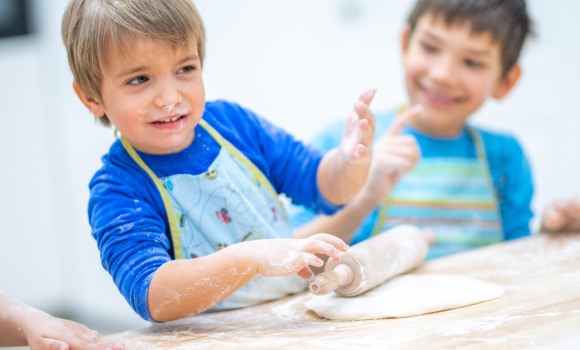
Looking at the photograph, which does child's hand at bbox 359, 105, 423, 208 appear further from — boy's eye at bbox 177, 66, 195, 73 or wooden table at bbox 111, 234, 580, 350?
boy's eye at bbox 177, 66, 195, 73

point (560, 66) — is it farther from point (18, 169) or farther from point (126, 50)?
point (18, 169)

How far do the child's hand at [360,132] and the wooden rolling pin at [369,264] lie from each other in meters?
0.15

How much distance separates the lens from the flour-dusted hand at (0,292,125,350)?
621mm

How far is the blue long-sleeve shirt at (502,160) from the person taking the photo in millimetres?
1430

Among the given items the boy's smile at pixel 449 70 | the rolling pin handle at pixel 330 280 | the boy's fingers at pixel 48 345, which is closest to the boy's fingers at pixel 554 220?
the boy's smile at pixel 449 70

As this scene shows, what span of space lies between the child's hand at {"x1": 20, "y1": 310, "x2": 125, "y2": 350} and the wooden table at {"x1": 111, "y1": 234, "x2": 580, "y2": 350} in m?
0.05

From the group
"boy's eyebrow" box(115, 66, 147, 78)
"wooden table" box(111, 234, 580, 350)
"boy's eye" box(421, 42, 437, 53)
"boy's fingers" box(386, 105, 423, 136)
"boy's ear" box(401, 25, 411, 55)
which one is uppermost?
"boy's ear" box(401, 25, 411, 55)

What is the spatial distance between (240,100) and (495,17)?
140cm

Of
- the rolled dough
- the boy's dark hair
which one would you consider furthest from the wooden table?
the boy's dark hair

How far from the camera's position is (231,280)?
0.66m

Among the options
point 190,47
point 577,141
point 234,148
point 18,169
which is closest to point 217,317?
point 234,148

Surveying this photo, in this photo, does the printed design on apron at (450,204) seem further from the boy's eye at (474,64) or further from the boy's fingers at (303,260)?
the boy's fingers at (303,260)

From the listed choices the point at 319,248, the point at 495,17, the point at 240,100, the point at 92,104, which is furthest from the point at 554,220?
the point at 240,100

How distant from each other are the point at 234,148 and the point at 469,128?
899 mm
